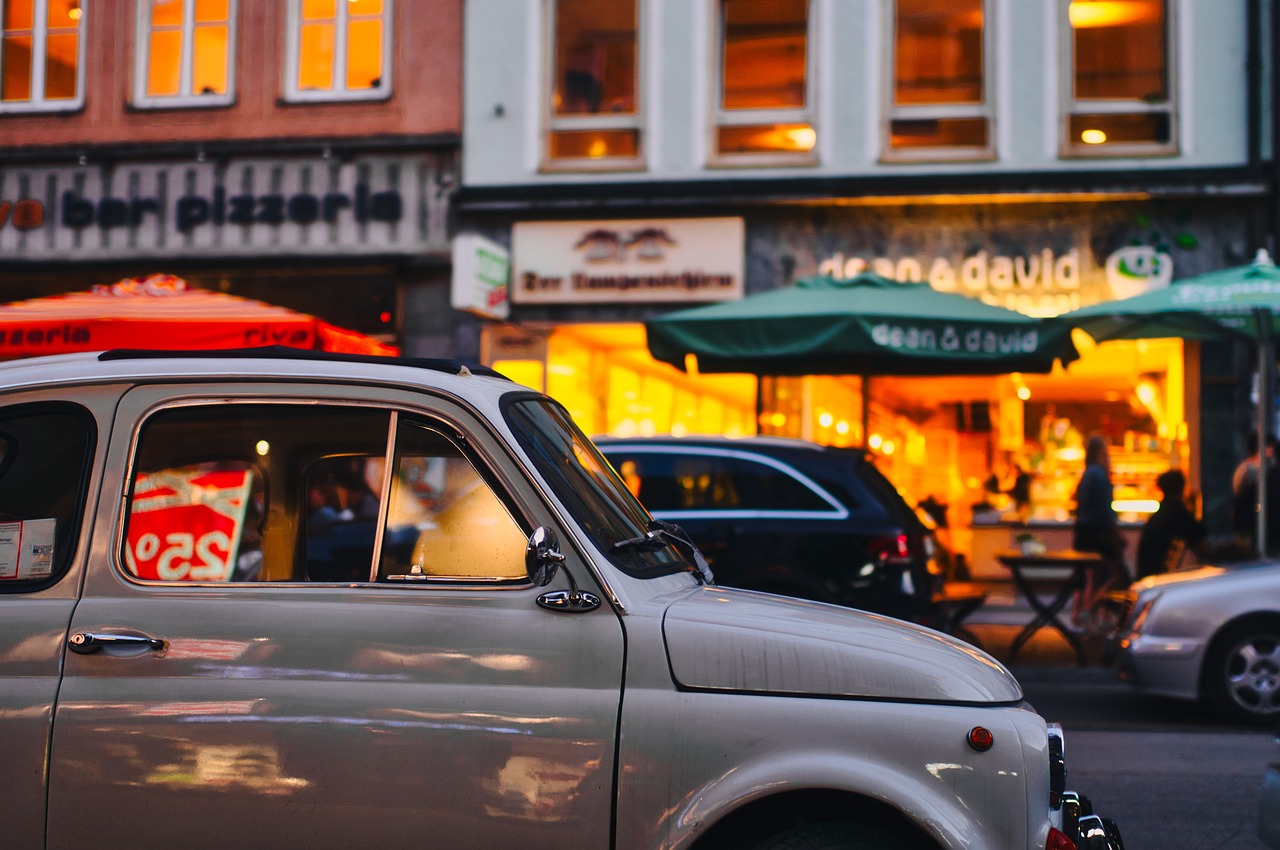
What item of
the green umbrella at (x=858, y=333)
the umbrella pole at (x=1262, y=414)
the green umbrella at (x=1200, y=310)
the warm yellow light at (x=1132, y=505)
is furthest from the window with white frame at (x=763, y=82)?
the umbrella pole at (x=1262, y=414)

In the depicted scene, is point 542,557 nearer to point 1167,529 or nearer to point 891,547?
point 891,547

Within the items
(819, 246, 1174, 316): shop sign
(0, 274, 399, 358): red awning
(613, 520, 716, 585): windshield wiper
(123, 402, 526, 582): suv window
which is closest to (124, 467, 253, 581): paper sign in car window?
(123, 402, 526, 582): suv window

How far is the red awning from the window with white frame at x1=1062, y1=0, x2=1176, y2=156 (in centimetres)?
962

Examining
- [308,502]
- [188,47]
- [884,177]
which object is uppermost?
[188,47]

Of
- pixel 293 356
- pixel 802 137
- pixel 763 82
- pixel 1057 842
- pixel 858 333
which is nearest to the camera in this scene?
pixel 1057 842

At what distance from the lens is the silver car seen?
8664 mm

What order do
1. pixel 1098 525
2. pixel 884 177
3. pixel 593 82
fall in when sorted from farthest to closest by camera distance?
pixel 593 82 < pixel 884 177 < pixel 1098 525

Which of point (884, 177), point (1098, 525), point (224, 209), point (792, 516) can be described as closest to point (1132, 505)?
point (1098, 525)

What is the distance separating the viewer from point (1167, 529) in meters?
12.9

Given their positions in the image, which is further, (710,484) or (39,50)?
(39,50)

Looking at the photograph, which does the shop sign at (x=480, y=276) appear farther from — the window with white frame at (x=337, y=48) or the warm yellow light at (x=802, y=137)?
the warm yellow light at (x=802, y=137)

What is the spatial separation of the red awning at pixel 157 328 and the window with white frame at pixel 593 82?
7.36 meters

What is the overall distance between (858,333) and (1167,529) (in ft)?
14.2

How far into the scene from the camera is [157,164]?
16.7 m
